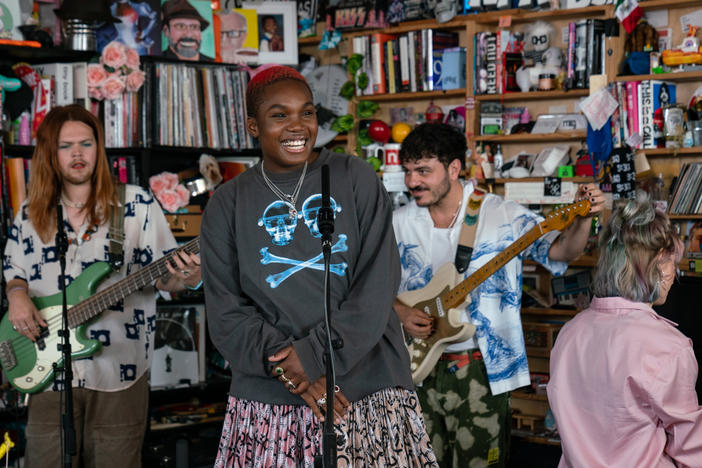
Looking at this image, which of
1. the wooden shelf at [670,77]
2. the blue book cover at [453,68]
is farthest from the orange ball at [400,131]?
the wooden shelf at [670,77]

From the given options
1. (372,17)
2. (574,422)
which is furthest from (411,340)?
(372,17)

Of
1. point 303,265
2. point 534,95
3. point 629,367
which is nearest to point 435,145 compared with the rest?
point 629,367

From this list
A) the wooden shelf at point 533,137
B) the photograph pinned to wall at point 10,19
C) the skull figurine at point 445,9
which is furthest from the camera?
the skull figurine at point 445,9

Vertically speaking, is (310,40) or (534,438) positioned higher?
(310,40)

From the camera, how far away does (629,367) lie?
1.94 metres

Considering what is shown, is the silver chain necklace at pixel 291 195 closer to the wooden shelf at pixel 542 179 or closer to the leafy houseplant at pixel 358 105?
the wooden shelf at pixel 542 179

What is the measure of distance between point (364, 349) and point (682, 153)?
2.90 meters

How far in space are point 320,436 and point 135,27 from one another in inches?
112

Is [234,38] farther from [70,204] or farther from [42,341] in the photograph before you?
[42,341]

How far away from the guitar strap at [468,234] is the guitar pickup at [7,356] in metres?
1.59

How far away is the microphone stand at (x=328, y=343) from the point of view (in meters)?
1.43

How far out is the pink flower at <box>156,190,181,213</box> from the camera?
13.1ft

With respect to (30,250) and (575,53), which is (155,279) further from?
(575,53)

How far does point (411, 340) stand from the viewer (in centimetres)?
280
